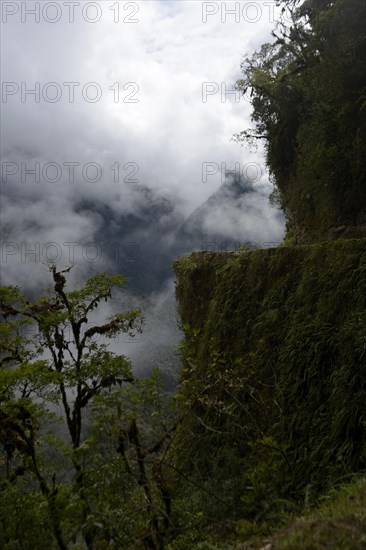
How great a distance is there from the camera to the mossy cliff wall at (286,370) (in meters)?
6.15

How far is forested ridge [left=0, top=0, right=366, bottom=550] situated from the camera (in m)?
5.79

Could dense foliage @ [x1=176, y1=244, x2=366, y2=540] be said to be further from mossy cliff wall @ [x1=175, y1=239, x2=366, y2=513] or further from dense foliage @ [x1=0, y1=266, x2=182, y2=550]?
dense foliage @ [x1=0, y1=266, x2=182, y2=550]

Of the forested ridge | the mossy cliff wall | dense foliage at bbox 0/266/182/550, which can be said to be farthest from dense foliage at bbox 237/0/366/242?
dense foliage at bbox 0/266/182/550

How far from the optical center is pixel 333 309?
7.48 metres

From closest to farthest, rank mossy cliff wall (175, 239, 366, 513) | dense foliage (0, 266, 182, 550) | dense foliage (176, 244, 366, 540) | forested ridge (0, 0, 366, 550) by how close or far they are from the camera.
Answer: forested ridge (0, 0, 366, 550) < dense foliage (176, 244, 366, 540) < mossy cliff wall (175, 239, 366, 513) < dense foliage (0, 266, 182, 550)

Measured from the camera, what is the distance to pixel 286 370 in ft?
25.8

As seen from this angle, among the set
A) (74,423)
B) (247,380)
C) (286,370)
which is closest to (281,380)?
(286,370)

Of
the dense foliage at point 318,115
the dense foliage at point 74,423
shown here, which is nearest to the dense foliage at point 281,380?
the dense foliage at point 74,423

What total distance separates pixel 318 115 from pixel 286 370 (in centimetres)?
847

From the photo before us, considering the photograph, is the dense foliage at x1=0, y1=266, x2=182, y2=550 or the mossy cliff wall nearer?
the mossy cliff wall

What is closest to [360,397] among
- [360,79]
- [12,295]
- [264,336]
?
[264,336]

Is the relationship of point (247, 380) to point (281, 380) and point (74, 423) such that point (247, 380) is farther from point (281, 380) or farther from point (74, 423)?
point (74, 423)

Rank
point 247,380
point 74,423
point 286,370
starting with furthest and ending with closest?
point 74,423, point 286,370, point 247,380

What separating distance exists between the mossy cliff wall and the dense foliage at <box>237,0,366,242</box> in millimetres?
4254
